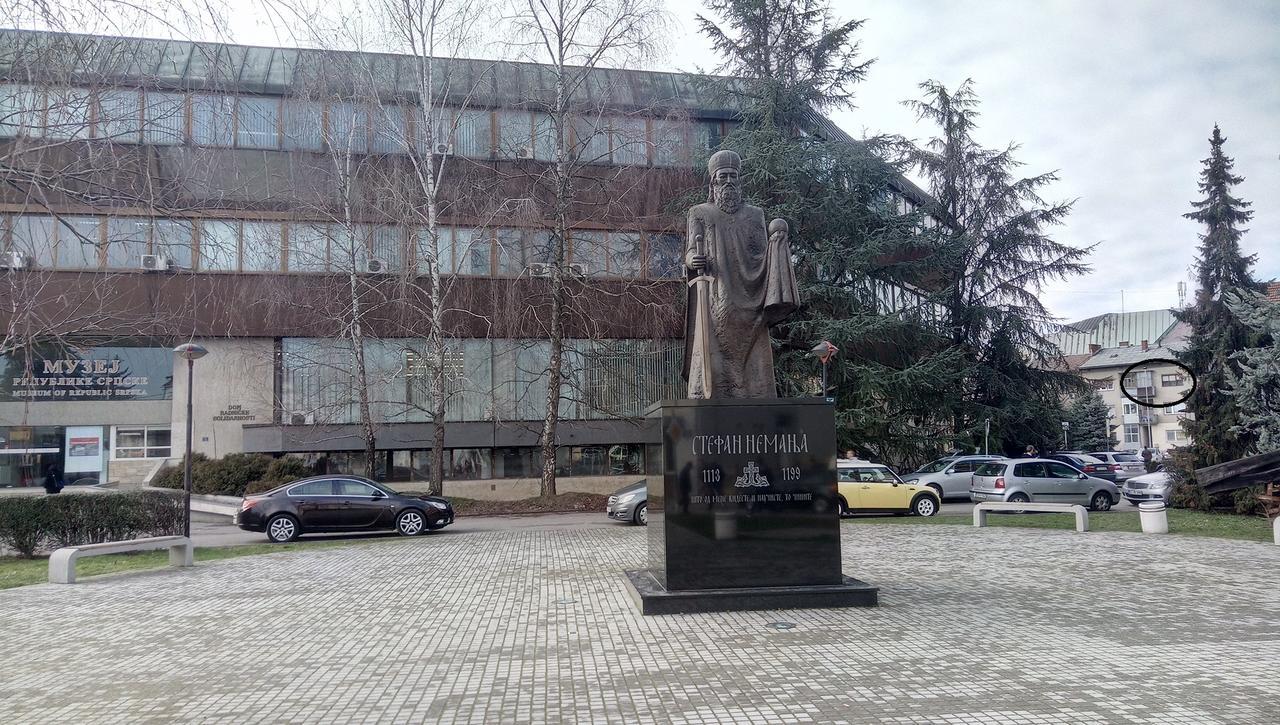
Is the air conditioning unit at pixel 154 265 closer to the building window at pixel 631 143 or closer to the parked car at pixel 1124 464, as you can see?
the building window at pixel 631 143

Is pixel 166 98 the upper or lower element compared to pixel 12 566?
upper

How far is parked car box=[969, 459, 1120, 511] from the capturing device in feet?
76.1

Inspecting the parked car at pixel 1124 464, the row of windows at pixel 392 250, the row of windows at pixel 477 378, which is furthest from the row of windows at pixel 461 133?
the parked car at pixel 1124 464

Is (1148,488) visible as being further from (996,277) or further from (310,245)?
(310,245)

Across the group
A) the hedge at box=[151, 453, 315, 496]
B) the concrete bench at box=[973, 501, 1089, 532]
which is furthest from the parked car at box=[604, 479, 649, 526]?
the hedge at box=[151, 453, 315, 496]

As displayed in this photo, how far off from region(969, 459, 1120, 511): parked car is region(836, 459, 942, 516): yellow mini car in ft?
7.65

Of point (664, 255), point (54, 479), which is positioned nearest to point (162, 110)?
point (664, 255)

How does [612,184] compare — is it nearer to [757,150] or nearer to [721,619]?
[757,150]

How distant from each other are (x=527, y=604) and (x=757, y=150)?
2094cm

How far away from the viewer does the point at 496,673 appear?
243 inches

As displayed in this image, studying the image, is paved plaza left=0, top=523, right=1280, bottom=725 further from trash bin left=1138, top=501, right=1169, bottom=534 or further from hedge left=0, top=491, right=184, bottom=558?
trash bin left=1138, top=501, right=1169, bottom=534

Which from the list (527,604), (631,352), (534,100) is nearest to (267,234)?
(534,100)

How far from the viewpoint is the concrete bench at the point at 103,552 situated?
37.4ft

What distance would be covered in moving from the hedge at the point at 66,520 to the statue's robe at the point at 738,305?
468 inches
